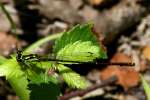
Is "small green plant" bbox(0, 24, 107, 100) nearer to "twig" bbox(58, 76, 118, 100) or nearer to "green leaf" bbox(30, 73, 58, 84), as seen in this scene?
"green leaf" bbox(30, 73, 58, 84)

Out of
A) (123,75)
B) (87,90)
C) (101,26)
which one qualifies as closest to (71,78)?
(87,90)

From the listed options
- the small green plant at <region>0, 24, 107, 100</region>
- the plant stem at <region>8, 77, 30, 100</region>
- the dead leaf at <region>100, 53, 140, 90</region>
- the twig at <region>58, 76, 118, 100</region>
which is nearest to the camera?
the small green plant at <region>0, 24, 107, 100</region>

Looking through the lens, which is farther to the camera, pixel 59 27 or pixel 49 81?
pixel 59 27

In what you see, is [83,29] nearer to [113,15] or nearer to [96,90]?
[96,90]

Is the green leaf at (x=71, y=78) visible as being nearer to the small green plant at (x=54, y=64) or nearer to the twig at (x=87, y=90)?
the small green plant at (x=54, y=64)

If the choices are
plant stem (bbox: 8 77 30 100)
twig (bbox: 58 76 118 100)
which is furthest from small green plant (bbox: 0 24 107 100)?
twig (bbox: 58 76 118 100)

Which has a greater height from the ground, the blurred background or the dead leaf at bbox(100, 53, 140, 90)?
the blurred background

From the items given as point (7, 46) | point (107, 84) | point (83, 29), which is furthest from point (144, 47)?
point (83, 29)
